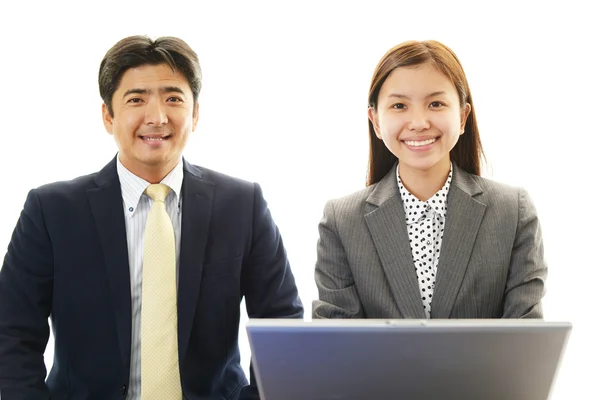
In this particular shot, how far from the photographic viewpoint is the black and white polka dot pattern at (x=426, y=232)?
7.50ft

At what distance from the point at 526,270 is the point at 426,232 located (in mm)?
318

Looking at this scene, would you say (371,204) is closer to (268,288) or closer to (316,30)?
(268,288)

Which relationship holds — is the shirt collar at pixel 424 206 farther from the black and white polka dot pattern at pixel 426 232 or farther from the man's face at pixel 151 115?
the man's face at pixel 151 115

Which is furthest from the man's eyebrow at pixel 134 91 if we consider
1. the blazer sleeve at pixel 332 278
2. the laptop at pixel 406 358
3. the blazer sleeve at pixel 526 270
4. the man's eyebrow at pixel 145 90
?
the blazer sleeve at pixel 526 270

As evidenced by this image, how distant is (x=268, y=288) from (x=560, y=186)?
142 centimetres

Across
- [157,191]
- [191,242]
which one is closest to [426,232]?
[191,242]

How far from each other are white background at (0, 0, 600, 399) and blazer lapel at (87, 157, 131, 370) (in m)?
0.76

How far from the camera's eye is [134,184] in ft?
7.63

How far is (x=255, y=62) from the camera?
3064 mm

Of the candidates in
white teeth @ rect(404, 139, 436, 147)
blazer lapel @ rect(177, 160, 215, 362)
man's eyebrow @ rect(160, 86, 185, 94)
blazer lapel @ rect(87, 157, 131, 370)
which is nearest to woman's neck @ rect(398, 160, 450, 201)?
white teeth @ rect(404, 139, 436, 147)

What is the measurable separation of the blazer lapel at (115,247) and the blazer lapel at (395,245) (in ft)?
2.49

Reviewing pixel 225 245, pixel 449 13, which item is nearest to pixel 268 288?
pixel 225 245

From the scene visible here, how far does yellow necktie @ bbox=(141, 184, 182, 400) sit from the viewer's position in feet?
7.14

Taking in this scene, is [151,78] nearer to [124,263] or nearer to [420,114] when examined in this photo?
A: [124,263]
